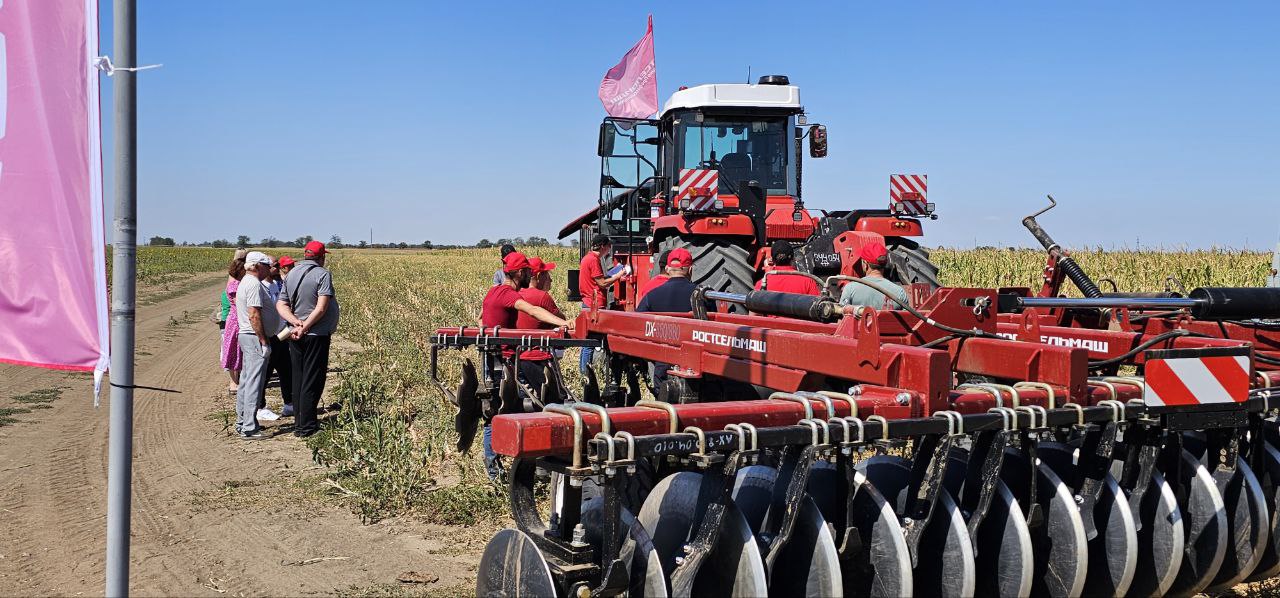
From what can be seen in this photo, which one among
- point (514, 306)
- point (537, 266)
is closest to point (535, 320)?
point (514, 306)

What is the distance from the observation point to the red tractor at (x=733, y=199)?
27.7 ft

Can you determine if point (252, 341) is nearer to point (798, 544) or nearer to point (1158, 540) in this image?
point (798, 544)

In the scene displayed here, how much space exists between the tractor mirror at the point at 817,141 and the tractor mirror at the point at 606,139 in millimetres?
1954

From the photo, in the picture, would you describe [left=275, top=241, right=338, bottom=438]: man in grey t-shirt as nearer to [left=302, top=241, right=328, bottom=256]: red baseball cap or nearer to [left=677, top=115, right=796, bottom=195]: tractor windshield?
[left=302, top=241, right=328, bottom=256]: red baseball cap

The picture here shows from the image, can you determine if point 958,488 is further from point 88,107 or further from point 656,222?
point 656,222

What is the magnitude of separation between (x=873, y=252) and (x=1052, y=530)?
233 centimetres

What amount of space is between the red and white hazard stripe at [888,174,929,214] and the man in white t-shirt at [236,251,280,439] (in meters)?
5.28

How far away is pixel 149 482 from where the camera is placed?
6.16m

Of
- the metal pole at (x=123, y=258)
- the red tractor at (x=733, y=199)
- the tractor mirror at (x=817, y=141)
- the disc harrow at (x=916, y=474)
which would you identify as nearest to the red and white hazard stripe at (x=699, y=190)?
the red tractor at (x=733, y=199)

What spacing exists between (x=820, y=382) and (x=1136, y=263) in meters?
16.2

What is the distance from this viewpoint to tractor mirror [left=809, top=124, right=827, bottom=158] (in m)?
10.1

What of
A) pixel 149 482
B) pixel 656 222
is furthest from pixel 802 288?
pixel 149 482

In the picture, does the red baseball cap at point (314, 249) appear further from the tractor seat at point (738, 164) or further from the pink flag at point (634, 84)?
the pink flag at point (634, 84)

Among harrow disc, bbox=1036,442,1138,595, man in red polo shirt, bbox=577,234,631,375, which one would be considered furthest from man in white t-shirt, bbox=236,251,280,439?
harrow disc, bbox=1036,442,1138,595
